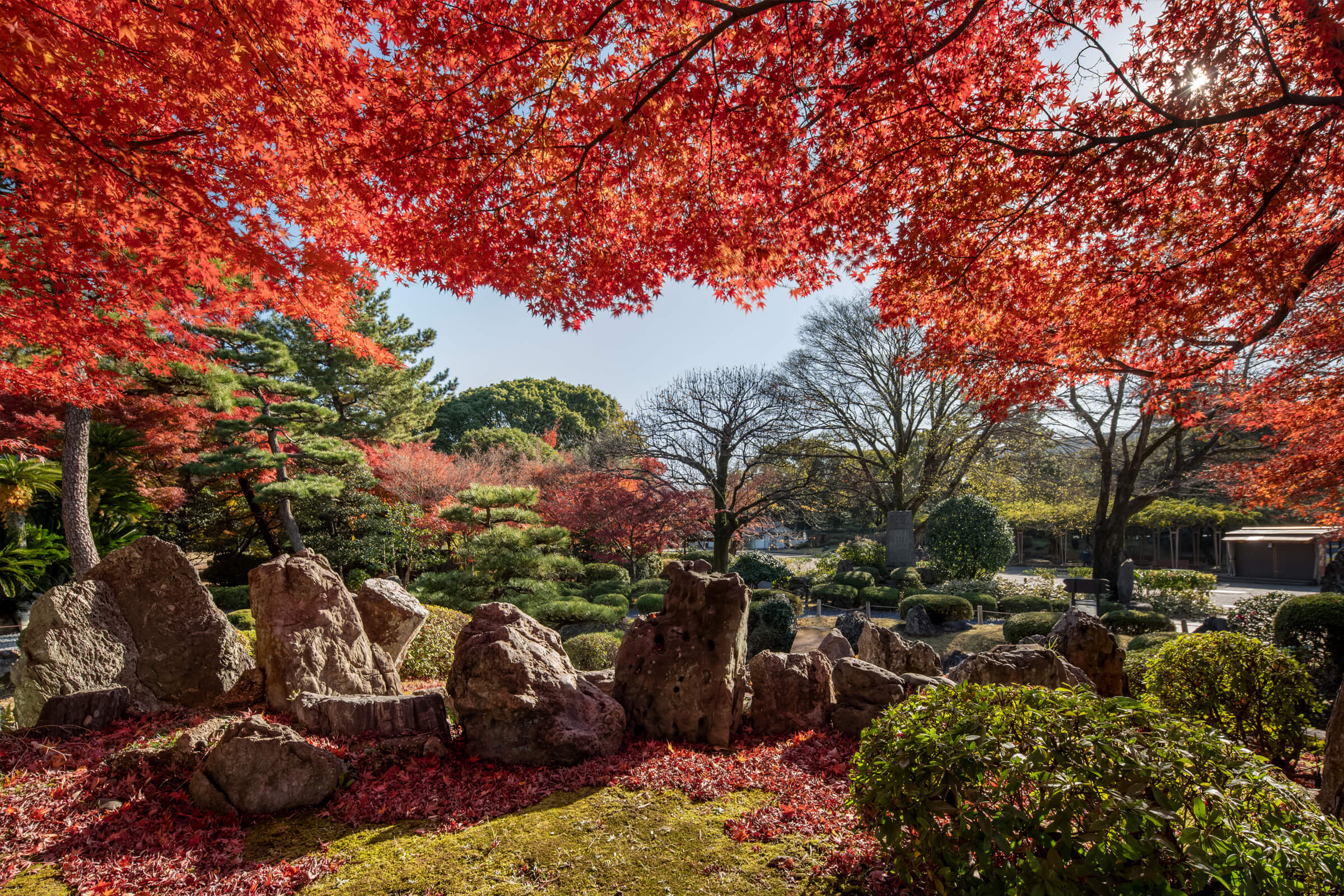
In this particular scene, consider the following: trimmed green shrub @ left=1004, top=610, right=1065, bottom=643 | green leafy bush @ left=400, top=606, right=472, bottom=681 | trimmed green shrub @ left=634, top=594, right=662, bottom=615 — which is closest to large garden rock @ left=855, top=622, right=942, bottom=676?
green leafy bush @ left=400, top=606, right=472, bottom=681

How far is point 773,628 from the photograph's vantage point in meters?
9.40

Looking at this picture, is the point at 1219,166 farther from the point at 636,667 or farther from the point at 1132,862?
the point at 636,667

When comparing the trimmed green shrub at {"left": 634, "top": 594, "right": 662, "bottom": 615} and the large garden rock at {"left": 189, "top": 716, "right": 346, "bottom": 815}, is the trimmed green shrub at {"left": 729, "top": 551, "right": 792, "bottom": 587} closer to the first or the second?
the trimmed green shrub at {"left": 634, "top": 594, "right": 662, "bottom": 615}

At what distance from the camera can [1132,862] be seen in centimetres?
169

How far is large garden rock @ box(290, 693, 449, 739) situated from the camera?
12.3 ft

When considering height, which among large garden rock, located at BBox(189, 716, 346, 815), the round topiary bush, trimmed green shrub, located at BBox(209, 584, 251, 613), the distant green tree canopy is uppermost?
the distant green tree canopy

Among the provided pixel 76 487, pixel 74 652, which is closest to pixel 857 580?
pixel 74 652

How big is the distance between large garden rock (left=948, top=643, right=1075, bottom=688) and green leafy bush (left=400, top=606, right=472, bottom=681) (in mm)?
5564

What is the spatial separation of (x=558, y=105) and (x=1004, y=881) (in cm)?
477

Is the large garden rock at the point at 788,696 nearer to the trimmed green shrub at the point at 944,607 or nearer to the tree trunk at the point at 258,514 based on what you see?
the trimmed green shrub at the point at 944,607

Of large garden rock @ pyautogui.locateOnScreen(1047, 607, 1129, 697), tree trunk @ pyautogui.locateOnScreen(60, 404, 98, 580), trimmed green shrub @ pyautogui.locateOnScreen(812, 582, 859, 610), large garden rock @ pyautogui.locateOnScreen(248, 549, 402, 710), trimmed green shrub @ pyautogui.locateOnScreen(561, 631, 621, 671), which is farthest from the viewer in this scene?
trimmed green shrub @ pyautogui.locateOnScreen(812, 582, 859, 610)

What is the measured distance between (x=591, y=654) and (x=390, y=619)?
2.68 m

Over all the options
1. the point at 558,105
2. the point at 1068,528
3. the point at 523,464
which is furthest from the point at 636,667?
the point at 1068,528

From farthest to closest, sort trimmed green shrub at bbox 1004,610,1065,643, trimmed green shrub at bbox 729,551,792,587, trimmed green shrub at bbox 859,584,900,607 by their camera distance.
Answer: trimmed green shrub at bbox 729,551,792,587
trimmed green shrub at bbox 859,584,900,607
trimmed green shrub at bbox 1004,610,1065,643
